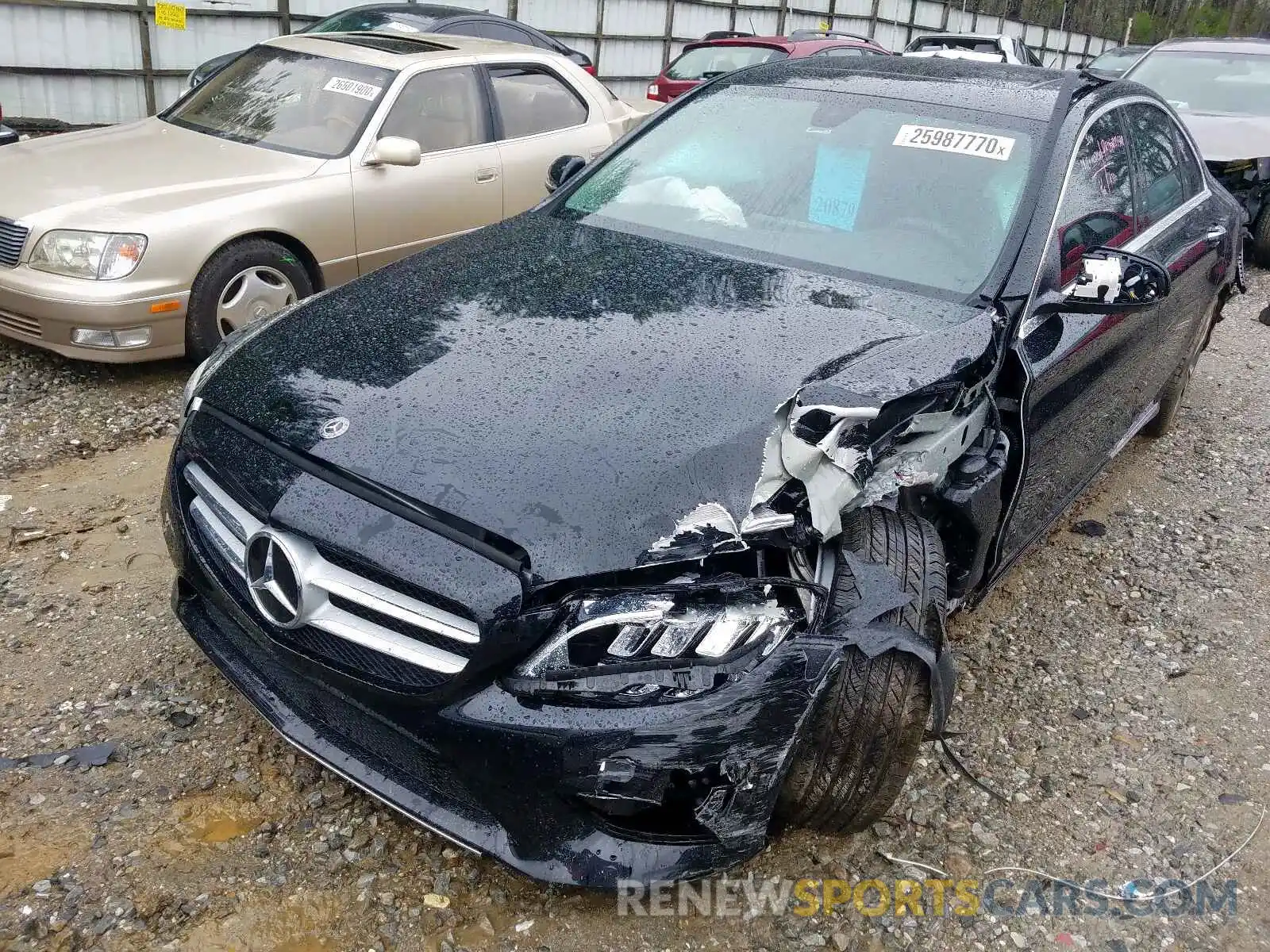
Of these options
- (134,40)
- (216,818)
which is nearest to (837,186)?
(216,818)

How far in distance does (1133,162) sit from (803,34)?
9397 millimetres

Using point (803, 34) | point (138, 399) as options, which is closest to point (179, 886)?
point (138, 399)

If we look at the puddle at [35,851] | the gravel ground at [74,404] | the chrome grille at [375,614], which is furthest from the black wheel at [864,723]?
the gravel ground at [74,404]

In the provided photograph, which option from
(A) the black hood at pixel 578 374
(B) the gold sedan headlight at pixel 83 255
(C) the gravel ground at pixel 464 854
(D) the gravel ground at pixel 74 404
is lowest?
(C) the gravel ground at pixel 464 854

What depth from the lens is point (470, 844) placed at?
6.53ft

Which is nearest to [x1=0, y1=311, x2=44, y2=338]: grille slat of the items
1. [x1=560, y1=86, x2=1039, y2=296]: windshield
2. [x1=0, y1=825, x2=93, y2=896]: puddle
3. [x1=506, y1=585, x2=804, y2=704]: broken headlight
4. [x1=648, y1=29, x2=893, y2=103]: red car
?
[x1=560, y1=86, x2=1039, y2=296]: windshield

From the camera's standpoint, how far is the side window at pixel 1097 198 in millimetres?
3033

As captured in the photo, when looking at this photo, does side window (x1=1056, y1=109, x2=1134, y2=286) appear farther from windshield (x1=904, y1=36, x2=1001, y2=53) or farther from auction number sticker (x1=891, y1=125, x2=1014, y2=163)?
windshield (x1=904, y1=36, x2=1001, y2=53)

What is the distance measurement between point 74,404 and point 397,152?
187cm

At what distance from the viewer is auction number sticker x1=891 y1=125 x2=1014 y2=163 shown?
3.10 meters

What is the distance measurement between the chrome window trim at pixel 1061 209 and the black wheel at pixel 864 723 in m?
0.84

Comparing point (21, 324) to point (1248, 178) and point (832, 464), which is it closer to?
point (832, 464)

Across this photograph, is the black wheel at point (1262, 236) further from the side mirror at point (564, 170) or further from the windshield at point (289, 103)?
the windshield at point (289, 103)

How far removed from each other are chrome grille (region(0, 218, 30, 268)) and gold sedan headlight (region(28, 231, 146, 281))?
78 millimetres
